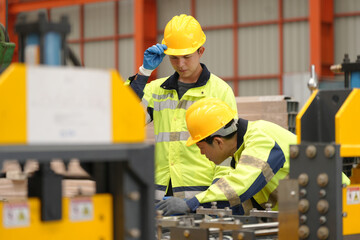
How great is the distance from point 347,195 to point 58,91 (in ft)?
4.85

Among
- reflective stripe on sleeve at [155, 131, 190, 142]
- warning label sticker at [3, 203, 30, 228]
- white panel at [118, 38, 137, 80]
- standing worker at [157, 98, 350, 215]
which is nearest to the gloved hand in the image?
standing worker at [157, 98, 350, 215]

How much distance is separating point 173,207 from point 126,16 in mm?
12442

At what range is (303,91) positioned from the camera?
1125 cm

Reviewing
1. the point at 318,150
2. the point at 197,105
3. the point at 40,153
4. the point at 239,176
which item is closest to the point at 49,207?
the point at 40,153

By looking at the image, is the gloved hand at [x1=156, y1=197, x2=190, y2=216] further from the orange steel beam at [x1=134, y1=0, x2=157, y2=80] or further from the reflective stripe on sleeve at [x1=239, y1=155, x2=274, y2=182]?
the orange steel beam at [x1=134, y1=0, x2=157, y2=80]

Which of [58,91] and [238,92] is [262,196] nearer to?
[58,91]

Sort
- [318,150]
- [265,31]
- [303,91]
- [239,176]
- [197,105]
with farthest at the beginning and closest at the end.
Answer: [265,31] < [303,91] < [197,105] < [239,176] < [318,150]

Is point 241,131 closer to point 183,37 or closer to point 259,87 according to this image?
point 183,37

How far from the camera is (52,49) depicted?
192cm

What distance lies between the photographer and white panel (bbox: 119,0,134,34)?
50.2ft

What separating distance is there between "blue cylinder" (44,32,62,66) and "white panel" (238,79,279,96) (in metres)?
11.8

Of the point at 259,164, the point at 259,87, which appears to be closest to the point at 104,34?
the point at 259,87

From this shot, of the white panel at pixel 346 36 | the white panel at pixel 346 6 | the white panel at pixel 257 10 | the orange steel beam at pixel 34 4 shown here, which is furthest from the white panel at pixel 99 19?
the white panel at pixel 346 36

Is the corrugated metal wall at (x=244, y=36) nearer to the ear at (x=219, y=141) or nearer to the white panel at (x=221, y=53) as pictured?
the white panel at (x=221, y=53)
